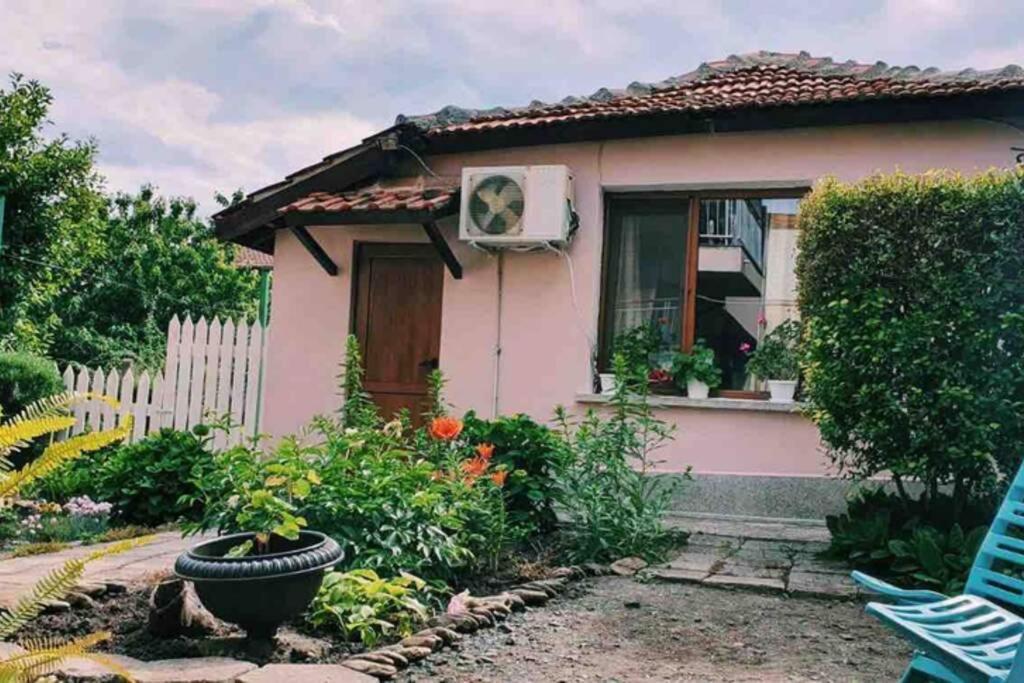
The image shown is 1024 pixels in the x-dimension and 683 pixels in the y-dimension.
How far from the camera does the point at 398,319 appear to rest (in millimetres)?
7555

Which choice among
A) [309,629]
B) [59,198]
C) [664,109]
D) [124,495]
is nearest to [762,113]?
[664,109]

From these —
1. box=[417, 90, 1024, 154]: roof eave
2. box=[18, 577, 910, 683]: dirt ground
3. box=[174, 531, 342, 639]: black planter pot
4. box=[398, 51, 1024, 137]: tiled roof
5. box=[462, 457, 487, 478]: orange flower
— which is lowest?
box=[18, 577, 910, 683]: dirt ground

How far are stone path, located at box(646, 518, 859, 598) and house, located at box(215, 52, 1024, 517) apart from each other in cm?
52

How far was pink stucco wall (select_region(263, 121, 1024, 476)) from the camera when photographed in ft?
20.2

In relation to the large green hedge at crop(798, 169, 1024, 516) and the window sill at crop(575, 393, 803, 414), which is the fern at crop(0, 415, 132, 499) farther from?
the window sill at crop(575, 393, 803, 414)

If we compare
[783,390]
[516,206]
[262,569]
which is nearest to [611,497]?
[783,390]

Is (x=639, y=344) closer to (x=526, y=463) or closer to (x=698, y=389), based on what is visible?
(x=698, y=389)

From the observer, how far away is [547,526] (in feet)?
17.2

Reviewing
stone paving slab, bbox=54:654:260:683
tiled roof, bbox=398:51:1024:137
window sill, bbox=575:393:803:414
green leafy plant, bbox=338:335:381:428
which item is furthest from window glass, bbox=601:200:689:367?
stone paving slab, bbox=54:654:260:683

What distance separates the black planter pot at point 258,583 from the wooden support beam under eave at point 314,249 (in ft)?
15.0

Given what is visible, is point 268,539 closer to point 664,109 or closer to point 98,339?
point 664,109

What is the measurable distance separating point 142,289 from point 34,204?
7225 millimetres

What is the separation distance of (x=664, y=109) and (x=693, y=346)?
1.81m

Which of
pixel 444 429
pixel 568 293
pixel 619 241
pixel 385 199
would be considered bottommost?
pixel 444 429
